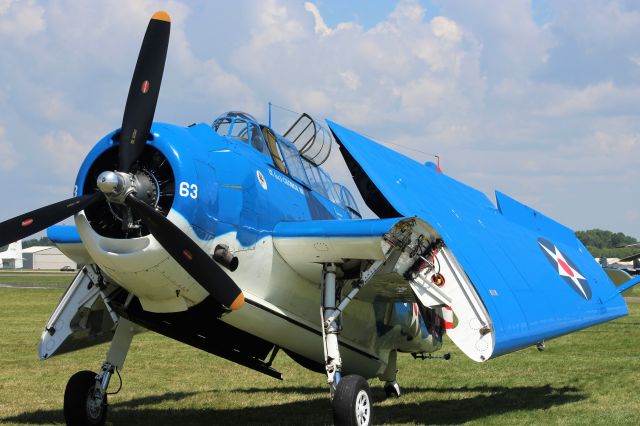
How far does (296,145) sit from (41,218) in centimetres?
380

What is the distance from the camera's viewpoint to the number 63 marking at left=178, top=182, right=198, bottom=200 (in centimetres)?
788

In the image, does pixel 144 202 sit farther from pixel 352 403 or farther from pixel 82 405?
pixel 82 405

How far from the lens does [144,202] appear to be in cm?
768

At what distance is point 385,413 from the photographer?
37.8 ft

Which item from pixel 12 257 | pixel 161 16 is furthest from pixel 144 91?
pixel 12 257

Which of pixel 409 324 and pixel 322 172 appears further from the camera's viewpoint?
pixel 409 324

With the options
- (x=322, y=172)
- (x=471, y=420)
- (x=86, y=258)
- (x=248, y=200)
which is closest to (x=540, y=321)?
(x=471, y=420)

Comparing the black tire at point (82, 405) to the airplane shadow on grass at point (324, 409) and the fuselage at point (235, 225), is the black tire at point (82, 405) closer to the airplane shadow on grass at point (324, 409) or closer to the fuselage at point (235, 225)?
the airplane shadow on grass at point (324, 409)

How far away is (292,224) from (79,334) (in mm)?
3540

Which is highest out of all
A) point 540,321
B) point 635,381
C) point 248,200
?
point 248,200

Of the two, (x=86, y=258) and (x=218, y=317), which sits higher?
(x=86, y=258)

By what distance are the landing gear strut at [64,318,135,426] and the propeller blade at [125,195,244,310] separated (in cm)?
272

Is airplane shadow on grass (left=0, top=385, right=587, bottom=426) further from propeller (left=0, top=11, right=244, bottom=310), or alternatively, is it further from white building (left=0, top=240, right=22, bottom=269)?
white building (left=0, top=240, right=22, bottom=269)

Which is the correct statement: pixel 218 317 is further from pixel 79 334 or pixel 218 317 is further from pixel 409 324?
pixel 409 324
